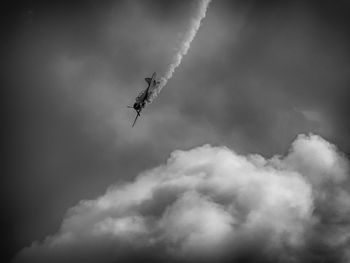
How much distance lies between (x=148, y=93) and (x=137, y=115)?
7409 millimetres

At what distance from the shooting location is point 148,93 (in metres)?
117

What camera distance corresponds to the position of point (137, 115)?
395 ft
